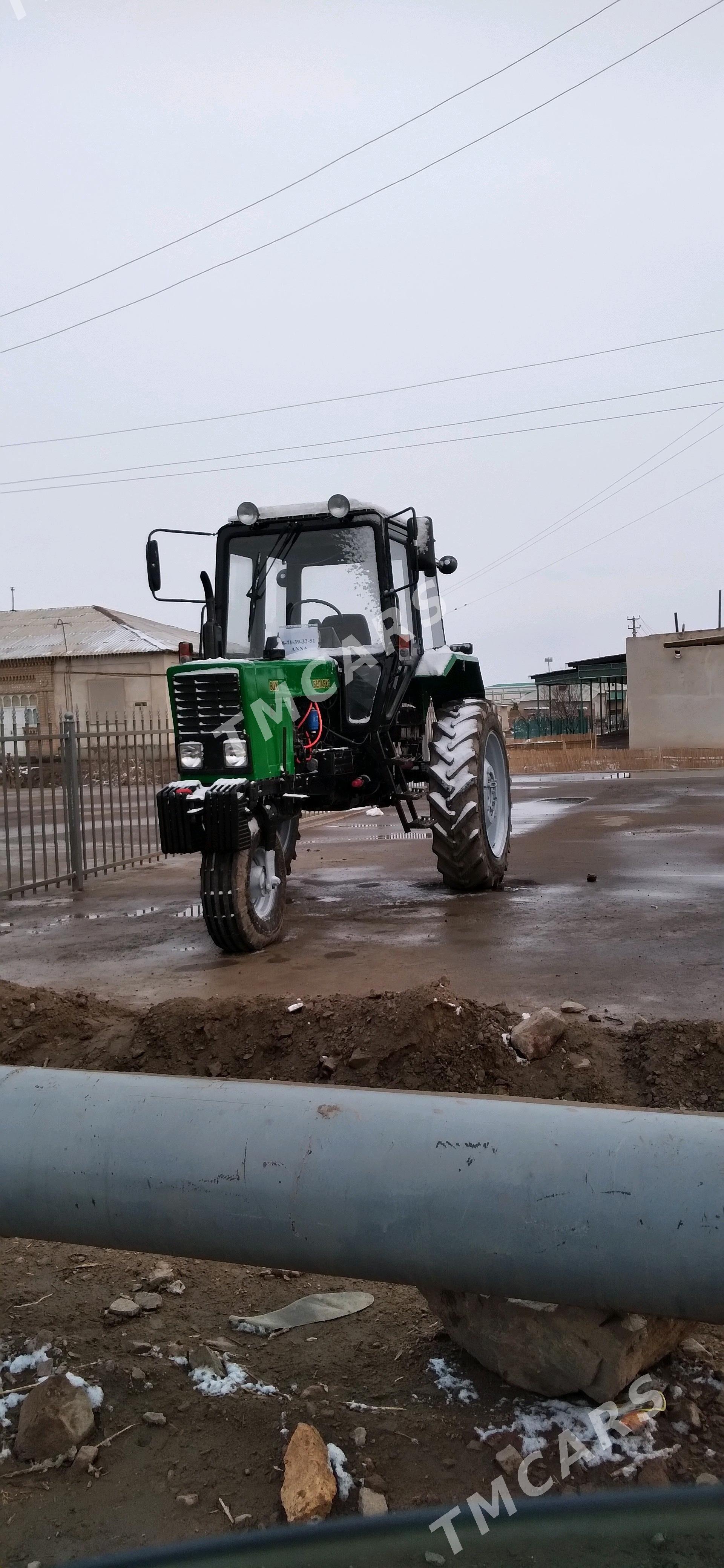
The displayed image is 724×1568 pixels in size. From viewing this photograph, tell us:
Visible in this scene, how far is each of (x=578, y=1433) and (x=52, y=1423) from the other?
38.1 inches

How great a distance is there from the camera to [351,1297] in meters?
2.75

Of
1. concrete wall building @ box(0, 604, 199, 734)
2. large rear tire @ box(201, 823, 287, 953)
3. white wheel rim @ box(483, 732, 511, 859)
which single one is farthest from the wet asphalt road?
concrete wall building @ box(0, 604, 199, 734)

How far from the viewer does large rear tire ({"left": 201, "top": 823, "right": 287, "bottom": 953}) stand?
20.5 feet

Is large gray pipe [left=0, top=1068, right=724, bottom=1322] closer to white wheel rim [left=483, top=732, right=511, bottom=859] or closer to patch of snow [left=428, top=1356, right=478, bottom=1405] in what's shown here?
patch of snow [left=428, top=1356, right=478, bottom=1405]

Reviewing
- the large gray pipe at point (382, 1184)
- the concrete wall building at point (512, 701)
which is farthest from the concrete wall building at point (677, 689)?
the large gray pipe at point (382, 1184)

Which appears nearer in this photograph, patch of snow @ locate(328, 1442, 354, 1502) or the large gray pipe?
the large gray pipe

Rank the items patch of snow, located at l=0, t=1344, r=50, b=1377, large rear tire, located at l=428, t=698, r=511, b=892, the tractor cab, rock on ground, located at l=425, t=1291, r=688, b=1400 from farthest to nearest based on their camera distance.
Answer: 1. the tractor cab
2. large rear tire, located at l=428, t=698, r=511, b=892
3. patch of snow, located at l=0, t=1344, r=50, b=1377
4. rock on ground, located at l=425, t=1291, r=688, b=1400

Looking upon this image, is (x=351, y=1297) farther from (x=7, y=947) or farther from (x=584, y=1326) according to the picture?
(x=7, y=947)

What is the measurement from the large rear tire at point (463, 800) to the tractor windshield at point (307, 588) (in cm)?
87

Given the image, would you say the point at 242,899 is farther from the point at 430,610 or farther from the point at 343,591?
the point at 430,610

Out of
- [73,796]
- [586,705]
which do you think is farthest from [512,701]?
[73,796]

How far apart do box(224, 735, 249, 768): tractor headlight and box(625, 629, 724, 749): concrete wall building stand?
2756 cm

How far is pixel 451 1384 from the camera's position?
228 cm

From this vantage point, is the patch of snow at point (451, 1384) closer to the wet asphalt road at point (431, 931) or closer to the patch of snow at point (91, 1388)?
the patch of snow at point (91, 1388)
